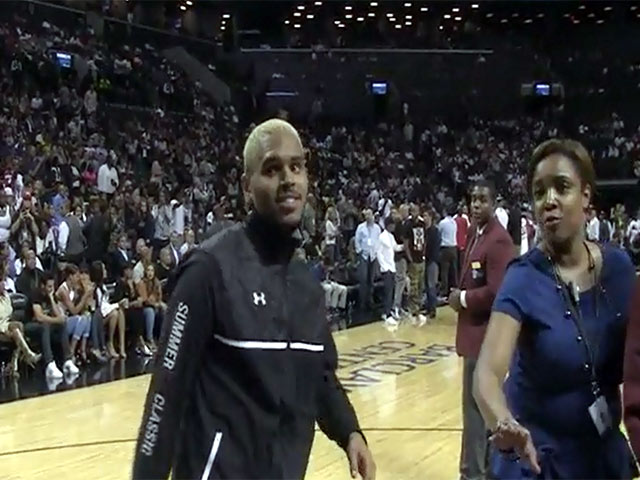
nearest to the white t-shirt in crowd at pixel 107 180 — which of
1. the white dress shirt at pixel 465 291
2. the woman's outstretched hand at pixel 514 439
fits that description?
the white dress shirt at pixel 465 291

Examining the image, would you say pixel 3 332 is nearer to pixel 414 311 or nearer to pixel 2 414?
pixel 2 414

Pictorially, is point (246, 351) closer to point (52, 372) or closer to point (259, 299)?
point (259, 299)

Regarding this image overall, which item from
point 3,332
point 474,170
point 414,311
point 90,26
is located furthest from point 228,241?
point 474,170

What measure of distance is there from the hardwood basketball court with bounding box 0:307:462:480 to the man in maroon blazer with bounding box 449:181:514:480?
85cm

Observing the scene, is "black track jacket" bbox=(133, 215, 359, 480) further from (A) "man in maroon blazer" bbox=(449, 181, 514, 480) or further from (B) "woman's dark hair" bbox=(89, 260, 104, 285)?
(B) "woman's dark hair" bbox=(89, 260, 104, 285)

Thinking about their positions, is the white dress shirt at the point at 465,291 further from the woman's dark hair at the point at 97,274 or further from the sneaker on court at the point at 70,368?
the woman's dark hair at the point at 97,274

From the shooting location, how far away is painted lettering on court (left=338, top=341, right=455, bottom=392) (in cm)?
994

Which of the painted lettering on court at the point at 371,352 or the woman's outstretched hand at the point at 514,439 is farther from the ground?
the woman's outstretched hand at the point at 514,439

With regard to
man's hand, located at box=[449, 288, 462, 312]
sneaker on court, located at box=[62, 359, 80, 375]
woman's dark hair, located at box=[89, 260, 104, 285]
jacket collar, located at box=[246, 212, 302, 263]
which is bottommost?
sneaker on court, located at box=[62, 359, 80, 375]

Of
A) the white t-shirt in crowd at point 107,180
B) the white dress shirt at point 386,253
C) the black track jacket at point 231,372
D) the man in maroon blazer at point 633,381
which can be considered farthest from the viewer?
Result: the white t-shirt in crowd at point 107,180

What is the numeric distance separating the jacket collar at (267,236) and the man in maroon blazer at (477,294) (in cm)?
306

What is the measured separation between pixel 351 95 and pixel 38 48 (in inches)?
527

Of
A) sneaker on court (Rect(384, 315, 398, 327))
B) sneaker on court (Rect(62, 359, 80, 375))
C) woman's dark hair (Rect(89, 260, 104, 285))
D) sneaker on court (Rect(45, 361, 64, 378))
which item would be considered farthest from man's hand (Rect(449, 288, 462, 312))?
sneaker on court (Rect(384, 315, 398, 327))

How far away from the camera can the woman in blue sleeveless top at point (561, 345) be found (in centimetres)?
247
